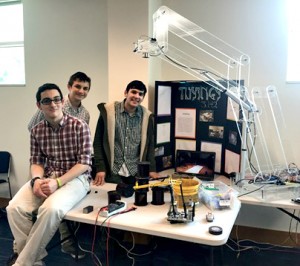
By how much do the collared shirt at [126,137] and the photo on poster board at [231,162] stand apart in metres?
0.78

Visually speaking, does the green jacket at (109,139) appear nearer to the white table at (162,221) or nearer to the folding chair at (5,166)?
the white table at (162,221)

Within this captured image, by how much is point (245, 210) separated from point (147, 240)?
0.99m

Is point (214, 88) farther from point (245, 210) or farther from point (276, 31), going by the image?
point (245, 210)

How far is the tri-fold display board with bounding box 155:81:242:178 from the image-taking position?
2.67 meters

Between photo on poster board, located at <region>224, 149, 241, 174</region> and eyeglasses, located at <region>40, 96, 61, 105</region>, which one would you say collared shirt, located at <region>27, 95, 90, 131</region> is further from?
photo on poster board, located at <region>224, 149, 241, 174</region>

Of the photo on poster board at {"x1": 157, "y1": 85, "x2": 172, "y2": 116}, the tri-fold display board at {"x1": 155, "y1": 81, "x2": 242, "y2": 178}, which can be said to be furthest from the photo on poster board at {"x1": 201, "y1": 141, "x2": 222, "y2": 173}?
the photo on poster board at {"x1": 157, "y1": 85, "x2": 172, "y2": 116}

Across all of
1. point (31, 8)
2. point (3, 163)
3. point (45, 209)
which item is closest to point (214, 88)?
point (45, 209)

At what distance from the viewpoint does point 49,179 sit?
201cm

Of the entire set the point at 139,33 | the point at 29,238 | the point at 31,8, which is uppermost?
the point at 31,8

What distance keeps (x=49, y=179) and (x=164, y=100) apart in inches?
50.9

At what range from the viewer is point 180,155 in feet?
9.05

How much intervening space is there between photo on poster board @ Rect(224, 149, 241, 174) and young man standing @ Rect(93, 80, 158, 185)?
64 centimetres

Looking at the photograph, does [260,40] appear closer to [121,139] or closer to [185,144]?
[185,144]

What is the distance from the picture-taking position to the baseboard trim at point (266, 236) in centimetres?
283
